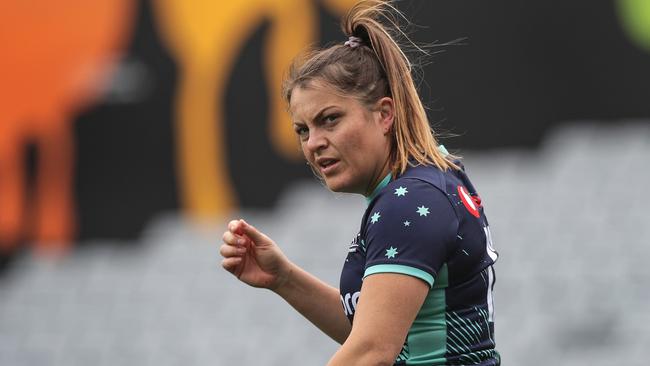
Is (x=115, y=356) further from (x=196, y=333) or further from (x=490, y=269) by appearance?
(x=490, y=269)

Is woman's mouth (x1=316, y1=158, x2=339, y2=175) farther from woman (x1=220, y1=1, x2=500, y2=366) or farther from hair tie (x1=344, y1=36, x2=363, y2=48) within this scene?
hair tie (x1=344, y1=36, x2=363, y2=48)

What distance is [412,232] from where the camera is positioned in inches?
88.4

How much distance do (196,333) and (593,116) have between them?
322cm

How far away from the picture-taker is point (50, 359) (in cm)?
811

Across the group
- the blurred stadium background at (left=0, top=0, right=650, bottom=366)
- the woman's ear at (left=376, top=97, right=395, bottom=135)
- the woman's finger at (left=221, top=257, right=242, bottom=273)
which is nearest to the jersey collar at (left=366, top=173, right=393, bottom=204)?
→ the woman's ear at (left=376, top=97, right=395, bottom=135)

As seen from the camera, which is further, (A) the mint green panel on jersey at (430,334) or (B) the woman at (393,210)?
(A) the mint green panel on jersey at (430,334)

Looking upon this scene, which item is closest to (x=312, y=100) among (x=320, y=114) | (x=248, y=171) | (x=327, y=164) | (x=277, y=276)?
(x=320, y=114)

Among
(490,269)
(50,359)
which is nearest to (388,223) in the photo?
Result: (490,269)

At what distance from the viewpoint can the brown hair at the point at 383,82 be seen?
2438 millimetres

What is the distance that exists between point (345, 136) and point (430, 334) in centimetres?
48

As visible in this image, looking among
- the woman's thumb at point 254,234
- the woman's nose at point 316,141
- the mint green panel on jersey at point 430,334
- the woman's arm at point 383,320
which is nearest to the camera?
the woman's arm at point 383,320

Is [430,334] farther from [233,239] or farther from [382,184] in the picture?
[233,239]

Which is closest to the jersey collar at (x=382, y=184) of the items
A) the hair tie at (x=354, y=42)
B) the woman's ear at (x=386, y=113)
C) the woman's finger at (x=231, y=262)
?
the woman's ear at (x=386, y=113)

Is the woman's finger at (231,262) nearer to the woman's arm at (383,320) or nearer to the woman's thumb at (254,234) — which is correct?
the woman's thumb at (254,234)
